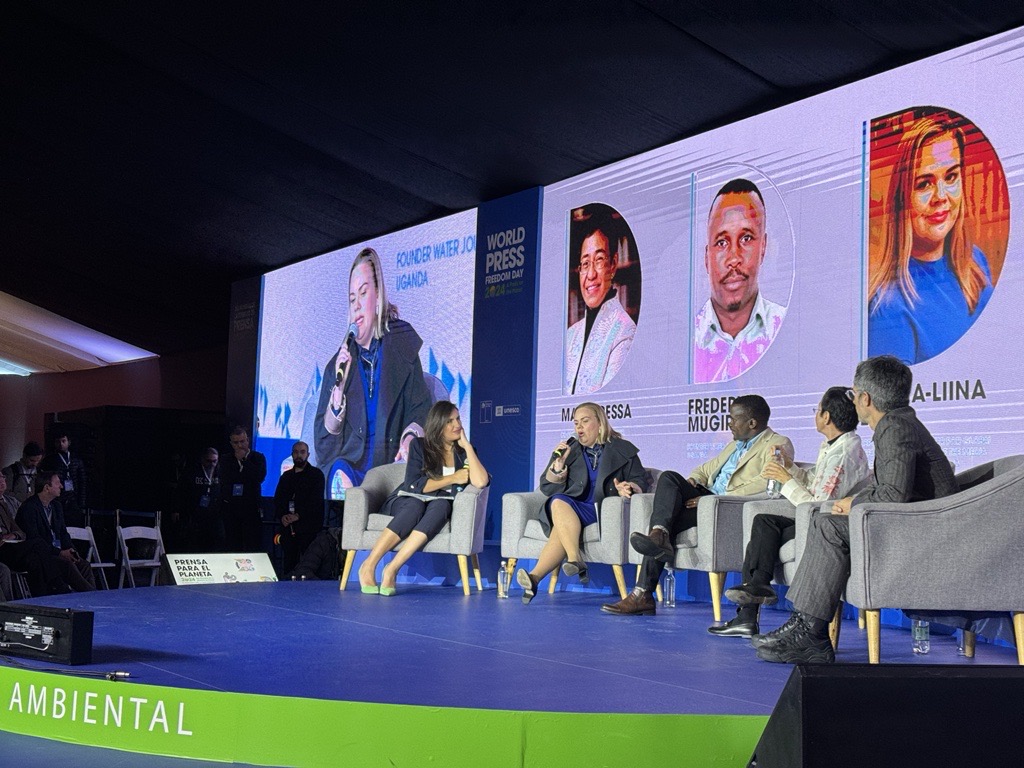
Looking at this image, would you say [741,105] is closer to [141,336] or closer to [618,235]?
[618,235]

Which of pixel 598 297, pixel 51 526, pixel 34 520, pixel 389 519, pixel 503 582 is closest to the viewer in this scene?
pixel 503 582

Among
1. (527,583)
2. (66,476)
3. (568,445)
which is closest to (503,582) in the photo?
(527,583)

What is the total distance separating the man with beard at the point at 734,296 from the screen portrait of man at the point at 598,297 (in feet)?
2.10

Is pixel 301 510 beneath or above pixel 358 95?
beneath

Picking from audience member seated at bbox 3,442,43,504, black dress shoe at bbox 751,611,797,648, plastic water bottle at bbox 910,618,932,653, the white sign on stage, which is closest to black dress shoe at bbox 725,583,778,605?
black dress shoe at bbox 751,611,797,648

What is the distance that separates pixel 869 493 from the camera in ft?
12.2

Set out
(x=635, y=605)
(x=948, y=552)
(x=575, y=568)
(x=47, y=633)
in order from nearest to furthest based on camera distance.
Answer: (x=47, y=633) < (x=948, y=552) < (x=635, y=605) < (x=575, y=568)

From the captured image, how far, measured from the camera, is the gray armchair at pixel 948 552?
3.34 m

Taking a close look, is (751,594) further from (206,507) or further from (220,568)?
(206,507)

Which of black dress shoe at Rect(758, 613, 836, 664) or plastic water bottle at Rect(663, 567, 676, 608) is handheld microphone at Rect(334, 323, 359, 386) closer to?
plastic water bottle at Rect(663, 567, 676, 608)

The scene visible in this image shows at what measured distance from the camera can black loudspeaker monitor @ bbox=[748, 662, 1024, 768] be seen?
1.42 m

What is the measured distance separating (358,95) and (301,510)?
3511 millimetres

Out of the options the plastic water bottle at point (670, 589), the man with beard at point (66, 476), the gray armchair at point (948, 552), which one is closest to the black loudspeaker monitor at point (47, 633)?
the gray armchair at point (948, 552)

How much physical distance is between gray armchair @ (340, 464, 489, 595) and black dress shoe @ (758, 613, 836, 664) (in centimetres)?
263
